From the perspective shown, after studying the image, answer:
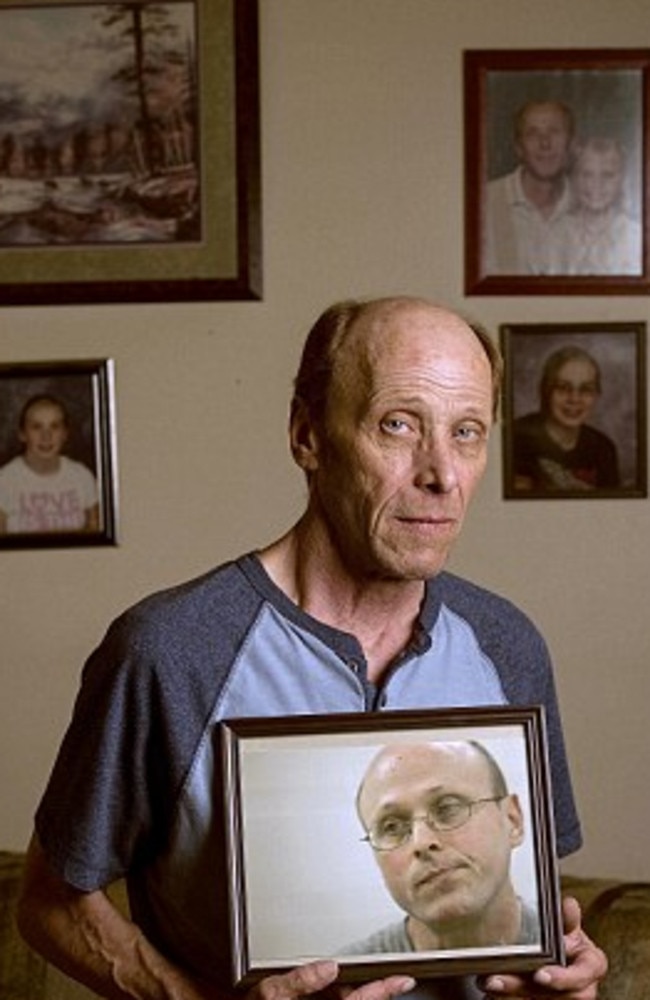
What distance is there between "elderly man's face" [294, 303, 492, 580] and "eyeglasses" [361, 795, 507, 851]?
0.20 m

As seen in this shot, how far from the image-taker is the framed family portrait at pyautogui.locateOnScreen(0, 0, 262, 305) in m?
3.47

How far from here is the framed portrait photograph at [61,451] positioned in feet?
11.5

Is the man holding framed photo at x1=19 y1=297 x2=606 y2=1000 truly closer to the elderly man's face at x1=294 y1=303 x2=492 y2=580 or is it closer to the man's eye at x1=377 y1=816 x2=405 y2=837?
the elderly man's face at x1=294 y1=303 x2=492 y2=580

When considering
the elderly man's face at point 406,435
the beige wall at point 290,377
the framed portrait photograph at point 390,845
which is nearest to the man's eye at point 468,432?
the elderly man's face at point 406,435

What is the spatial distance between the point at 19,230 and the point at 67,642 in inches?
31.7

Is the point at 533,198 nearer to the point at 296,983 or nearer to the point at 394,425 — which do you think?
the point at 394,425

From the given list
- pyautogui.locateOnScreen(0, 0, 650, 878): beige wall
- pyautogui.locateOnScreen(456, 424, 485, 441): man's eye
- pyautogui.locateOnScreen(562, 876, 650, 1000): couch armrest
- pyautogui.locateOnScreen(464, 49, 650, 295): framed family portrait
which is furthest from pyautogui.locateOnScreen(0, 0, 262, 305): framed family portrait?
pyautogui.locateOnScreen(456, 424, 485, 441): man's eye

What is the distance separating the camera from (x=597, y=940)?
2.31 metres

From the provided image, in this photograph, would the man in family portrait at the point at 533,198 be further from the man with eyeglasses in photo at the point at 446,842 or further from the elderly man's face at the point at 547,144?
the man with eyeglasses in photo at the point at 446,842

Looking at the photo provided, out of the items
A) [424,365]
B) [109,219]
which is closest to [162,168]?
[109,219]

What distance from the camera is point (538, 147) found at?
11.5 ft

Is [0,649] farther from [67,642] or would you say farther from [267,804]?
[267,804]

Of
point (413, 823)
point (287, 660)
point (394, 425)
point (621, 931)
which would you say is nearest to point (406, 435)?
point (394, 425)

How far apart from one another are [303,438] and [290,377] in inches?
71.6
